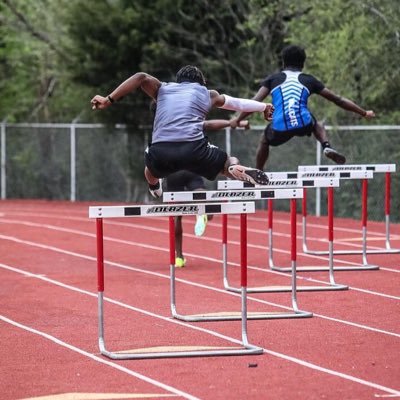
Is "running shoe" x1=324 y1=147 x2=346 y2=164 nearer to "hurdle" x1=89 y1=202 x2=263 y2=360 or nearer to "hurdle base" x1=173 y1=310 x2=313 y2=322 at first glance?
"hurdle base" x1=173 y1=310 x2=313 y2=322

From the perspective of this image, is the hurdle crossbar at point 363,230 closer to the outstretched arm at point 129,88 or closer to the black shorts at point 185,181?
the black shorts at point 185,181

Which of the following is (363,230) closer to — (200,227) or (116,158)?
(200,227)

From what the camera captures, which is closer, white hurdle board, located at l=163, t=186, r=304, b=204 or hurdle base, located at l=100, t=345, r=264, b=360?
hurdle base, located at l=100, t=345, r=264, b=360

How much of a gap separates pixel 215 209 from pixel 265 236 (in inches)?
434

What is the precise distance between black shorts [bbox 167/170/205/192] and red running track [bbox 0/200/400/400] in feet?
3.65

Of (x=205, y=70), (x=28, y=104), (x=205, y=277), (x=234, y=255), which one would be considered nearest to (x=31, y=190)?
(x=28, y=104)

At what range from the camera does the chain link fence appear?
79.4 ft

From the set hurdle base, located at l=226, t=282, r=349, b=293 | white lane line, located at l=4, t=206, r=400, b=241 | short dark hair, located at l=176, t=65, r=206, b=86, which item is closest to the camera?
short dark hair, located at l=176, t=65, r=206, b=86

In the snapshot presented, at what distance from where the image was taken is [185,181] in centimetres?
1523

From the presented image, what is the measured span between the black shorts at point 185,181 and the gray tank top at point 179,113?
14.3ft

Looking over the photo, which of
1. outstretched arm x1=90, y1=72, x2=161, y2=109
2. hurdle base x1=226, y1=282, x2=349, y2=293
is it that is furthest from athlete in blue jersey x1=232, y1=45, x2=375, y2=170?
outstretched arm x1=90, y1=72, x2=161, y2=109

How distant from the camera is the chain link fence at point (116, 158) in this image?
24.2m

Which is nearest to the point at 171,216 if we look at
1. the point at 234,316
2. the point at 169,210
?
the point at 169,210

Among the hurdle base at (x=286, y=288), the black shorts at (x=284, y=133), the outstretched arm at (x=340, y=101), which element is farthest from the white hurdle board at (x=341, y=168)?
the hurdle base at (x=286, y=288)
